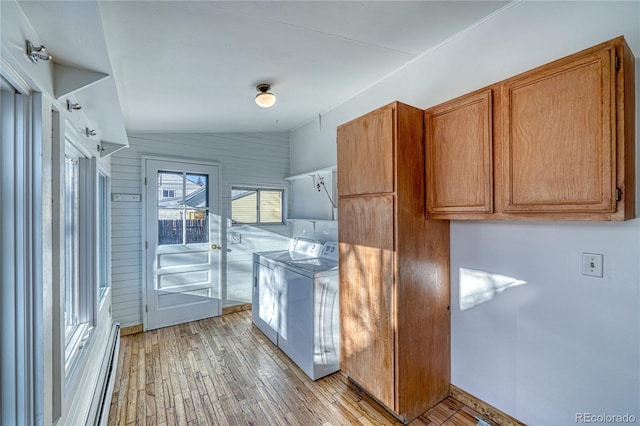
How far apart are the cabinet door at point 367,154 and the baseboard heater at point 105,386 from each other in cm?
216

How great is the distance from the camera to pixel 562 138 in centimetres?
135

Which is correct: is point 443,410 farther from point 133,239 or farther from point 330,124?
point 133,239

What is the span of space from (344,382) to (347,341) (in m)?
0.45

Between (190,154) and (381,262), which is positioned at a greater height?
(190,154)

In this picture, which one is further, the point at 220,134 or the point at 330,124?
the point at 220,134

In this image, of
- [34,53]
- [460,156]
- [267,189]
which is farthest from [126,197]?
[460,156]

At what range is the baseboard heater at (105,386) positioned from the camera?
1817 mm

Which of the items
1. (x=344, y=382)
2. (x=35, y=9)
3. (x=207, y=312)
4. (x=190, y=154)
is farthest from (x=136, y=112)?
(x=344, y=382)

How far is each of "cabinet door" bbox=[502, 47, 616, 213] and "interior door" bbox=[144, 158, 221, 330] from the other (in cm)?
332

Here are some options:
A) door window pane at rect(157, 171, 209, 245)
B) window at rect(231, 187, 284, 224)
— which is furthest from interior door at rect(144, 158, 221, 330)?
window at rect(231, 187, 284, 224)

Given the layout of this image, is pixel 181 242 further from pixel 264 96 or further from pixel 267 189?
pixel 264 96

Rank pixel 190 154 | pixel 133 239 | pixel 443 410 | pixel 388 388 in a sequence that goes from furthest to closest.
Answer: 1. pixel 190 154
2. pixel 133 239
3. pixel 443 410
4. pixel 388 388

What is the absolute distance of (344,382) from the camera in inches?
95.2

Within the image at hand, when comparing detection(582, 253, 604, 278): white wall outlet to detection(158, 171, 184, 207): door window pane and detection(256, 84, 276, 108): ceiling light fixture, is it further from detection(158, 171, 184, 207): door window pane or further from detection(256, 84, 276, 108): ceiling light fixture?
detection(158, 171, 184, 207): door window pane
